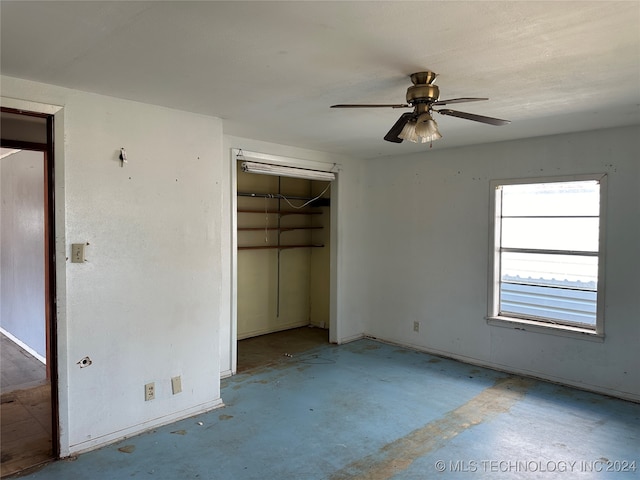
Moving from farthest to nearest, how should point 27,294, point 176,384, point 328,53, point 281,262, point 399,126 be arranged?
1. point 281,262
2. point 27,294
3. point 176,384
4. point 399,126
5. point 328,53

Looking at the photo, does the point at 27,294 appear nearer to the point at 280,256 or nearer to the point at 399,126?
the point at 280,256

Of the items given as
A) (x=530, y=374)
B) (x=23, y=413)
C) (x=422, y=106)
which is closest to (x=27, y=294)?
(x=23, y=413)

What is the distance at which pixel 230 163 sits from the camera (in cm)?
418

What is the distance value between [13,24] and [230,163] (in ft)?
7.87

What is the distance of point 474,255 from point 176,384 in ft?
10.4

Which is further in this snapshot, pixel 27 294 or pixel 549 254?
pixel 27 294

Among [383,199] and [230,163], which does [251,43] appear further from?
[383,199]

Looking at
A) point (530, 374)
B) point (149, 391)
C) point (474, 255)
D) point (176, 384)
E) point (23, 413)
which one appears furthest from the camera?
point (474, 255)

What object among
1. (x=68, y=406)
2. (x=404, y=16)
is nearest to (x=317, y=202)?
(x=68, y=406)

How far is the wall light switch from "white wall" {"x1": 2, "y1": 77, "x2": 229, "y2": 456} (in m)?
0.03

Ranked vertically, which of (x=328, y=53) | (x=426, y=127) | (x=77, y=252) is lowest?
(x=77, y=252)

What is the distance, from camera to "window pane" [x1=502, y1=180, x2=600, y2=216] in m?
3.92

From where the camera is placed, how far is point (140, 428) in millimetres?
3068

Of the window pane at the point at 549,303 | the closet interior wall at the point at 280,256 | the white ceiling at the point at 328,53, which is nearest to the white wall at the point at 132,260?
the white ceiling at the point at 328,53
